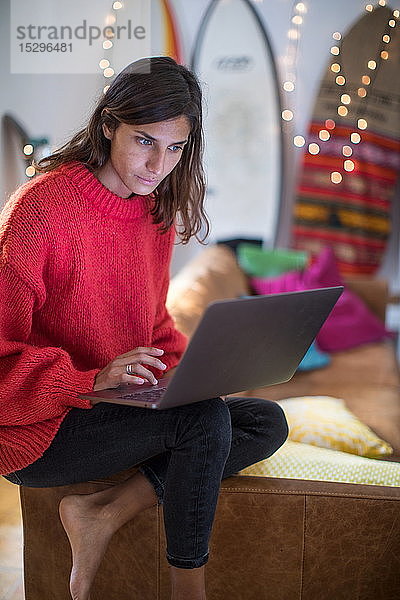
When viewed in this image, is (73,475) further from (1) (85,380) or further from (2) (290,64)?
(2) (290,64)

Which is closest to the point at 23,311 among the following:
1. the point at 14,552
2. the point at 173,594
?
the point at 173,594

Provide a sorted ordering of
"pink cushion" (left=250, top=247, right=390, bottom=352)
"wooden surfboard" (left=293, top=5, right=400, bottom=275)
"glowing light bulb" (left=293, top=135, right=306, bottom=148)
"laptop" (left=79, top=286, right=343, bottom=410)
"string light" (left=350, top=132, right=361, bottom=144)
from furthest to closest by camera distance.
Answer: "glowing light bulb" (left=293, top=135, right=306, bottom=148)
"string light" (left=350, top=132, right=361, bottom=144)
"wooden surfboard" (left=293, top=5, right=400, bottom=275)
"pink cushion" (left=250, top=247, right=390, bottom=352)
"laptop" (left=79, top=286, right=343, bottom=410)

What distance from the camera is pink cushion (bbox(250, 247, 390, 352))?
3.36 meters

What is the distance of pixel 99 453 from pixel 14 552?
0.82 meters

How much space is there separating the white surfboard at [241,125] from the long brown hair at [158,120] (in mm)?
2530

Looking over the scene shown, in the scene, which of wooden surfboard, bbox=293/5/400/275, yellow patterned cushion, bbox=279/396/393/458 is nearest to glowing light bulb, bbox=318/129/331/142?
wooden surfboard, bbox=293/5/400/275

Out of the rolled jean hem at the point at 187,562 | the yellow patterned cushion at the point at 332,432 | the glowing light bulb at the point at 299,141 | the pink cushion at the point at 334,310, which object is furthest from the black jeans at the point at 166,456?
the glowing light bulb at the point at 299,141

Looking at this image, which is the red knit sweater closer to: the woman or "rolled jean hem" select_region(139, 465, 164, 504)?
the woman

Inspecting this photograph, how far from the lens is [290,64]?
170 inches

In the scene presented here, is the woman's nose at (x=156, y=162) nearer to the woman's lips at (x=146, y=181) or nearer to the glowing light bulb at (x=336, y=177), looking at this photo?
the woman's lips at (x=146, y=181)

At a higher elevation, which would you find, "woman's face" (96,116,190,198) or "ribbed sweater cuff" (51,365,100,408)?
"woman's face" (96,116,190,198)

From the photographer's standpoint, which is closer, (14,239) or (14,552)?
(14,239)

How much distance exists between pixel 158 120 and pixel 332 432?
93 centimetres

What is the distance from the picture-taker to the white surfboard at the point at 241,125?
13.9 ft
